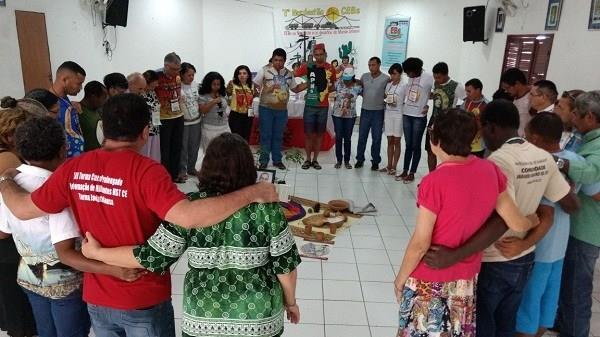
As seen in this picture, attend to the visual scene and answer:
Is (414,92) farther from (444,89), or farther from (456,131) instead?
(456,131)

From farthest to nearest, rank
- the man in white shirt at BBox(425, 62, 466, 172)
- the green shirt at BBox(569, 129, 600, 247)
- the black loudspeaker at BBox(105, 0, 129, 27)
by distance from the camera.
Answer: the black loudspeaker at BBox(105, 0, 129, 27), the man in white shirt at BBox(425, 62, 466, 172), the green shirt at BBox(569, 129, 600, 247)

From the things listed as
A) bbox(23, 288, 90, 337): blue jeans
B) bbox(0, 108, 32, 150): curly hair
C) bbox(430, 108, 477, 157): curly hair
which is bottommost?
bbox(23, 288, 90, 337): blue jeans

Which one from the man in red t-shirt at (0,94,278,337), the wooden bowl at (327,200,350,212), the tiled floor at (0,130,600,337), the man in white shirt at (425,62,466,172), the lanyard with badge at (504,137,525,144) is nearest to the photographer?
the man in red t-shirt at (0,94,278,337)

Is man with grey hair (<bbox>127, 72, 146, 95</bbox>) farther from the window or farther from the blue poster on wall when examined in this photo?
the blue poster on wall

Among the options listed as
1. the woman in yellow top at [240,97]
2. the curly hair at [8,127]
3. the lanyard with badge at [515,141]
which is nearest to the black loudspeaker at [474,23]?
the woman in yellow top at [240,97]

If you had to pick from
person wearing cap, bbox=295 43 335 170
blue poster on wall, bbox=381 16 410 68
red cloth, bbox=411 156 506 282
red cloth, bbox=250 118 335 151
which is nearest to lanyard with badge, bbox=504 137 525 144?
red cloth, bbox=411 156 506 282

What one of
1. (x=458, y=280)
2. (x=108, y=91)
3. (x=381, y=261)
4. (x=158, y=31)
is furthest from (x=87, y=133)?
(x=158, y=31)

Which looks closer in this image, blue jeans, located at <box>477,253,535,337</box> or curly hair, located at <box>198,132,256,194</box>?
curly hair, located at <box>198,132,256,194</box>

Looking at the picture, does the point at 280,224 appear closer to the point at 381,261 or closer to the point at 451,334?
the point at 451,334

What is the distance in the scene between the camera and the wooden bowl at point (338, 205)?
4.44 metres

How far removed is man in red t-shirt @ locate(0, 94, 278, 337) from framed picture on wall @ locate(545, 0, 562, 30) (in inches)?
189

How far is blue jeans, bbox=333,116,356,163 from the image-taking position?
600cm

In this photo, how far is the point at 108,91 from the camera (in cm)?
386

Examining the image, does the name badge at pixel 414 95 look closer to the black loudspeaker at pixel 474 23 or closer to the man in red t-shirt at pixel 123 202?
the black loudspeaker at pixel 474 23
